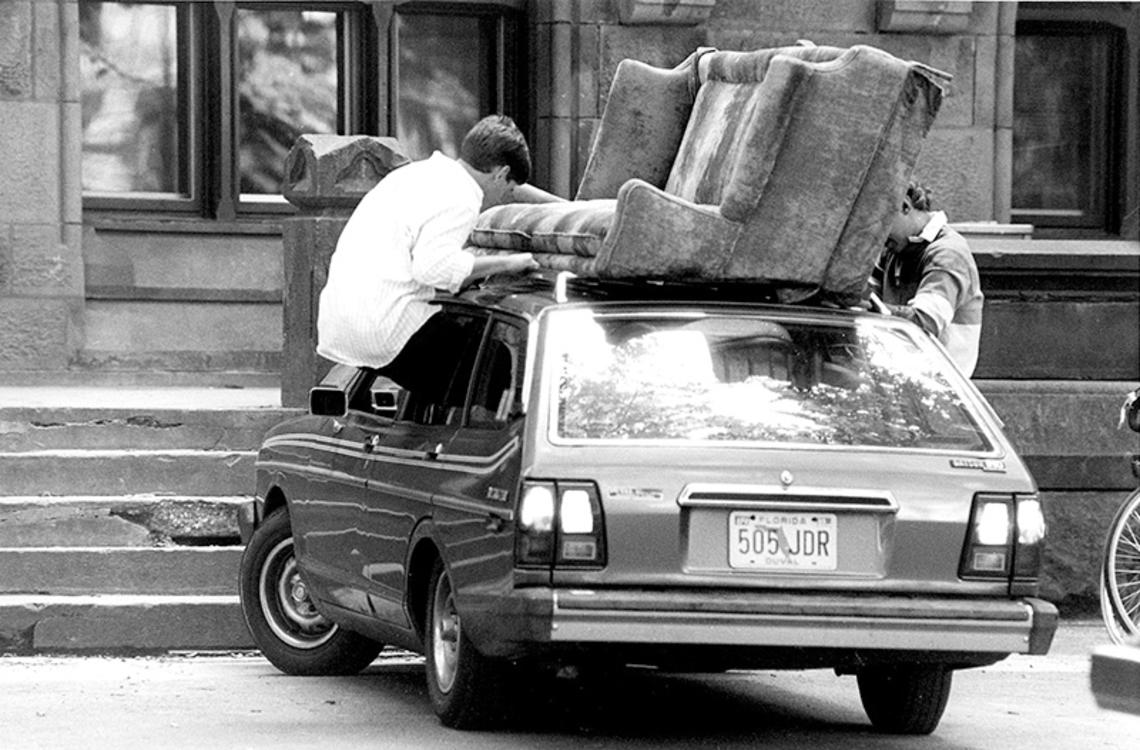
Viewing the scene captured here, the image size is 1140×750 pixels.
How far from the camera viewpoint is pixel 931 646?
8000mm

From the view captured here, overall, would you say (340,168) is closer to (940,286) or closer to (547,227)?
(940,286)

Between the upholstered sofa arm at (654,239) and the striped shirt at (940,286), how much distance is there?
1.90 m

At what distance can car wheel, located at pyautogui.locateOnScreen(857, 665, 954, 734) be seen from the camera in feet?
29.2

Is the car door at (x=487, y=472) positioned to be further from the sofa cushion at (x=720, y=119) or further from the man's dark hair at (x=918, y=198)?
the man's dark hair at (x=918, y=198)

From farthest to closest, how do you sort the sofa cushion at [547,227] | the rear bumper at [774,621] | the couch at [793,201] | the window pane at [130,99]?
the window pane at [130,99] < the sofa cushion at [547,227] < the couch at [793,201] < the rear bumper at [774,621]

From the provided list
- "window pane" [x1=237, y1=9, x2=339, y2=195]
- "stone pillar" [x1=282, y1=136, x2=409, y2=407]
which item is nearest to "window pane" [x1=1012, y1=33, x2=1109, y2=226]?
"window pane" [x1=237, y1=9, x2=339, y2=195]

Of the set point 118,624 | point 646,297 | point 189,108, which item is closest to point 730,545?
point 646,297

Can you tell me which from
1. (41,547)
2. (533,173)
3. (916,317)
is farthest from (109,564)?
(533,173)

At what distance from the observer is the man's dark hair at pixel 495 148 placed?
32.5ft

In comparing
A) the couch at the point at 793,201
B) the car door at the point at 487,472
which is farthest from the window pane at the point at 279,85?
the car door at the point at 487,472

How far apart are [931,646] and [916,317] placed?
2323 mm

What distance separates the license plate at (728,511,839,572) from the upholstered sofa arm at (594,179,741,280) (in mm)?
1015

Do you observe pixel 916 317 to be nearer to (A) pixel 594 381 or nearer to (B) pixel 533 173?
(A) pixel 594 381

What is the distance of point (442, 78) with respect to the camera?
1741cm
